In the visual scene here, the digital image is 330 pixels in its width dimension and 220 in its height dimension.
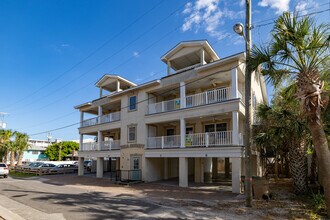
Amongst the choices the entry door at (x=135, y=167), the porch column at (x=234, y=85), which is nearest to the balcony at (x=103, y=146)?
the entry door at (x=135, y=167)

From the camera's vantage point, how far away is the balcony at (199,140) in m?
16.1

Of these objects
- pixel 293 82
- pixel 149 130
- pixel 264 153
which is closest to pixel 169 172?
pixel 149 130

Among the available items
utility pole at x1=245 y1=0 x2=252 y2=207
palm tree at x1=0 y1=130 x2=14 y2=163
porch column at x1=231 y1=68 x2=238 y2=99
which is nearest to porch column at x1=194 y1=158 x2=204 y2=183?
porch column at x1=231 y1=68 x2=238 y2=99

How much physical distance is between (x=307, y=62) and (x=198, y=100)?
951 cm

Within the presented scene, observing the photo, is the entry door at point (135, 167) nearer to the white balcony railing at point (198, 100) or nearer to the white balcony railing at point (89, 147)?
the white balcony railing at point (198, 100)

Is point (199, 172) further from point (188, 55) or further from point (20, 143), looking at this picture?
point (20, 143)

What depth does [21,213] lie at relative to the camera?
31.3 feet

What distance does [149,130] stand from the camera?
21391mm

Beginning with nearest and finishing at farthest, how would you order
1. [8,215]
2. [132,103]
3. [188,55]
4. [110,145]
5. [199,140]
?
1. [8,215]
2. [199,140]
3. [188,55]
4. [132,103]
5. [110,145]

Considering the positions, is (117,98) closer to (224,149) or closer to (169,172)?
(169,172)

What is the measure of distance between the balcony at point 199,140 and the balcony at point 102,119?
5726 mm

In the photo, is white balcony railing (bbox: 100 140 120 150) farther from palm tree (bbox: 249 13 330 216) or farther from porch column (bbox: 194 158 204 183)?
palm tree (bbox: 249 13 330 216)

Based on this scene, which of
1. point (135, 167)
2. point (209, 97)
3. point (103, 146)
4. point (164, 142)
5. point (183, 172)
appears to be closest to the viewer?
point (183, 172)

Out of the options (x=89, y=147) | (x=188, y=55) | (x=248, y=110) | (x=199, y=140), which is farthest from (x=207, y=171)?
(x=89, y=147)
